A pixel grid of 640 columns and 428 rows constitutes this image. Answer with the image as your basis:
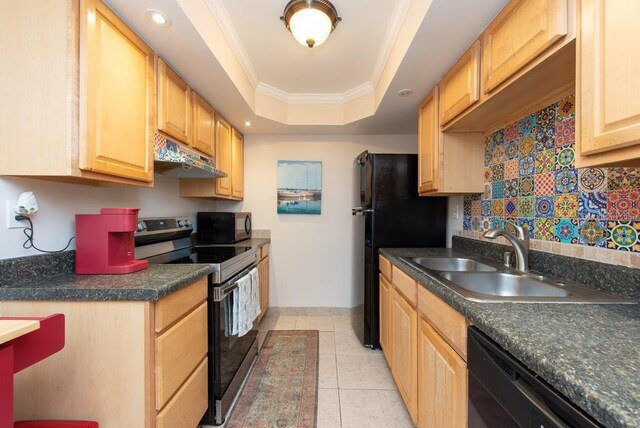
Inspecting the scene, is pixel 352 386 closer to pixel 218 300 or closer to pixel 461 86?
pixel 218 300

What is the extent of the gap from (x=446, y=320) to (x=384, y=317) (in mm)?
1090

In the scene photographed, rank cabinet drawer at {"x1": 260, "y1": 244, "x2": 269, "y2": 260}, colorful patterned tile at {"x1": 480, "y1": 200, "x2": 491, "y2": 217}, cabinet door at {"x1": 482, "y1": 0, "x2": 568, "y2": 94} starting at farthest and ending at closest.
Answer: cabinet drawer at {"x1": 260, "y1": 244, "x2": 269, "y2": 260} → colorful patterned tile at {"x1": 480, "y1": 200, "x2": 491, "y2": 217} → cabinet door at {"x1": 482, "y1": 0, "x2": 568, "y2": 94}

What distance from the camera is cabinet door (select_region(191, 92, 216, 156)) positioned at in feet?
6.73

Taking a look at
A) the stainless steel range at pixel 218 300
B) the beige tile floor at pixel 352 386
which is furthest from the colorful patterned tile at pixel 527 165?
the stainless steel range at pixel 218 300

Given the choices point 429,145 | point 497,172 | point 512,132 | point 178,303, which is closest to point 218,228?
point 178,303

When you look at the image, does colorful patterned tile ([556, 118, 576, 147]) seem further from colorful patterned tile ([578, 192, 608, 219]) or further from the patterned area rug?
the patterned area rug

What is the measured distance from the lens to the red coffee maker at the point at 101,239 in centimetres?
127

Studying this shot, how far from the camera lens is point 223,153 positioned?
259cm

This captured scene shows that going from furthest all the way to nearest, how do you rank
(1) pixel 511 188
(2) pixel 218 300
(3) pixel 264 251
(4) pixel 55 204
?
(3) pixel 264 251
(1) pixel 511 188
(2) pixel 218 300
(4) pixel 55 204

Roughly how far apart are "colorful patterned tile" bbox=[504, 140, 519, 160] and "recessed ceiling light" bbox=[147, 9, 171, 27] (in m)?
2.05

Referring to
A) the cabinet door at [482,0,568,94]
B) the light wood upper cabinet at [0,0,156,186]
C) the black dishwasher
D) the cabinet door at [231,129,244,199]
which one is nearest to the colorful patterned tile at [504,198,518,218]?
the cabinet door at [482,0,568,94]

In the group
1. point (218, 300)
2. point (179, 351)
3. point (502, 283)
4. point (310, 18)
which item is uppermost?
point (310, 18)

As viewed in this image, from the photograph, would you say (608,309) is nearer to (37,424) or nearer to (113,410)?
(113,410)

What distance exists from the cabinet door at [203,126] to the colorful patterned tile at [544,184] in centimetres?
228
